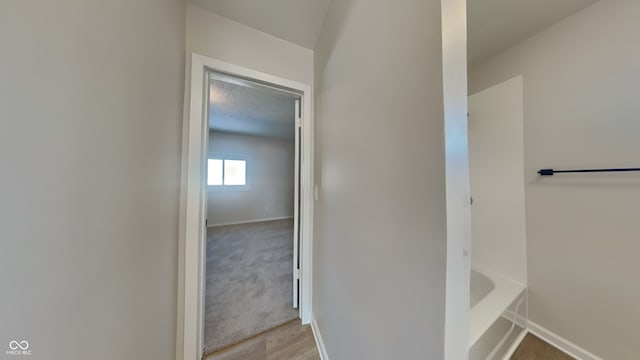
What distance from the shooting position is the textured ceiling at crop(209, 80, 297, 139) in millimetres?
2311

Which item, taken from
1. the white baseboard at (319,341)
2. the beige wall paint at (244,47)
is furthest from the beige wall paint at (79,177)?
the white baseboard at (319,341)

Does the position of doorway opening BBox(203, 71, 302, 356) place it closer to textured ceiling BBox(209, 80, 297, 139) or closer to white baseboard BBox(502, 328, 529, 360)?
textured ceiling BBox(209, 80, 297, 139)

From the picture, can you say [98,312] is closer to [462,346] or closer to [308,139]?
[462,346]

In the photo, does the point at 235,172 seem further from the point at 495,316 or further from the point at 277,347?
the point at 495,316

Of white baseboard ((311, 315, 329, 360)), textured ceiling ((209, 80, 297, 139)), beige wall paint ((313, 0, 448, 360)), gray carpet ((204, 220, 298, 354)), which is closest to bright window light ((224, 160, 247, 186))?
textured ceiling ((209, 80, 297, 139))

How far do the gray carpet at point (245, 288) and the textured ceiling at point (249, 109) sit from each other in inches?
81.9

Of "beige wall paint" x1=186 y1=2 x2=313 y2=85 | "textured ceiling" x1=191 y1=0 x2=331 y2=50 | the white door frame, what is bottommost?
the white door frame

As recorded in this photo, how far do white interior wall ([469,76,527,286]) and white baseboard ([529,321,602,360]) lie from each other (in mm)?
347

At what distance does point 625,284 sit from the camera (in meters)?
1.11

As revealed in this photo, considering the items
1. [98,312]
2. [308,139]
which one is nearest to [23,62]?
[98,312]

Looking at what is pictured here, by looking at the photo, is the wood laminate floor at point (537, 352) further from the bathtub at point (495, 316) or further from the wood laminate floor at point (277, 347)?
the wood laminate floor at point (277, 347)

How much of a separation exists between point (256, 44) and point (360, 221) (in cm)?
159

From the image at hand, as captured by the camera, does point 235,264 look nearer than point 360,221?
No

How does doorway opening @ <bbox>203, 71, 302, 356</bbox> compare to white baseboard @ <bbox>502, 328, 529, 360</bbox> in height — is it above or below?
above
